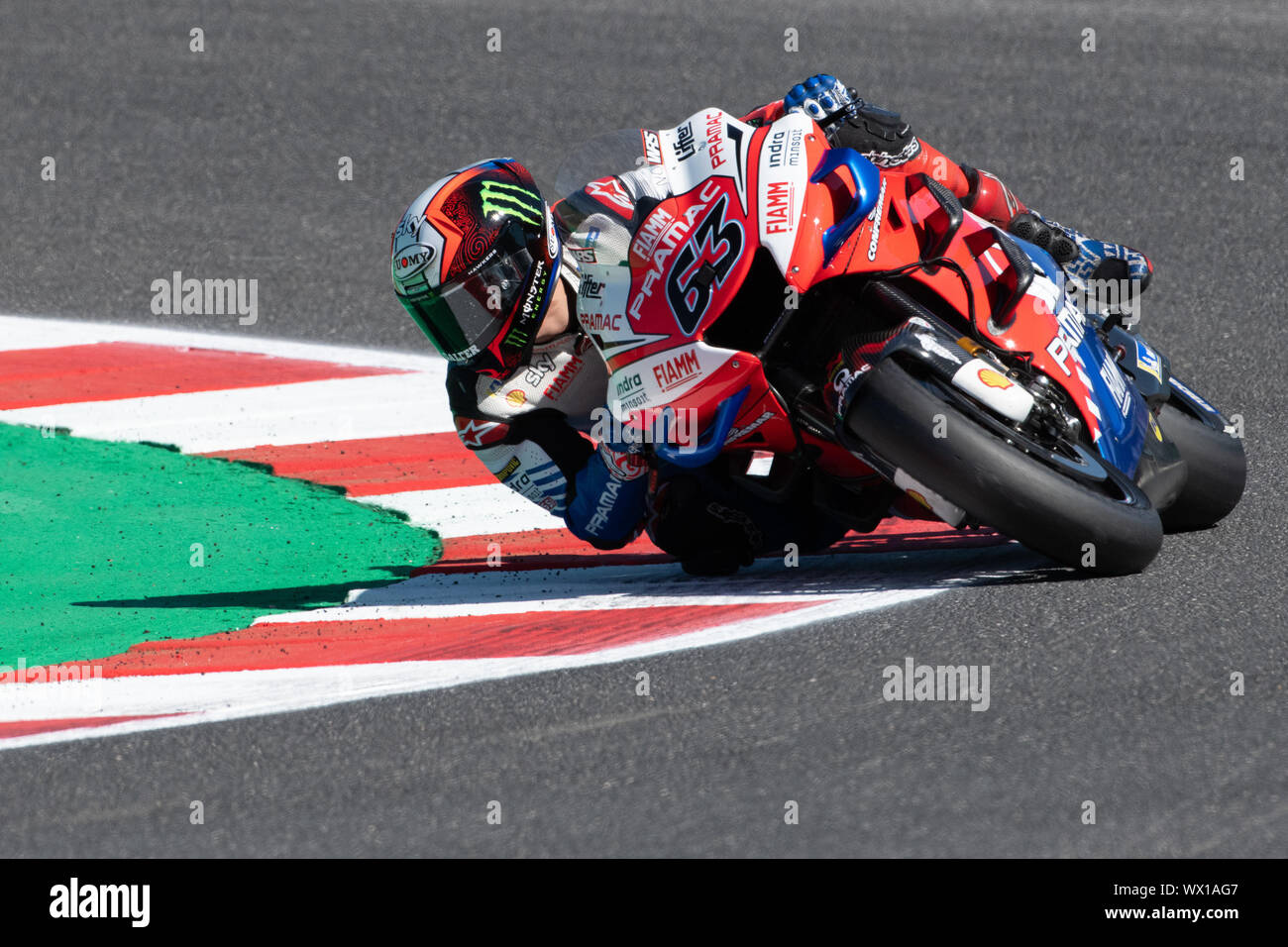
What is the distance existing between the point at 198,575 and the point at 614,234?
2032 millimetres

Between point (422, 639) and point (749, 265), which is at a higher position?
point (749, 265)

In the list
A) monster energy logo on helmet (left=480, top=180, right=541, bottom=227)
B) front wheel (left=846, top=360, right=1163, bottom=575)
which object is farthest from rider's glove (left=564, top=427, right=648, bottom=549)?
front wheel (left=846, top=360, right=1163, bottom=575)

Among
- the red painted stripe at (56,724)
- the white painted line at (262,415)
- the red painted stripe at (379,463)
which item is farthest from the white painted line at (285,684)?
the white painted line at (262,415)

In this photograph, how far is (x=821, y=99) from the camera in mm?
5832

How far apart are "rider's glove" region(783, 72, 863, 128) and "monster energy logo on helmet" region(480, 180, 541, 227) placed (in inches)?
35.0

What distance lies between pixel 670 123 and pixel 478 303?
5.42 m

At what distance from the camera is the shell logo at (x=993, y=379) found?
492 centimetres

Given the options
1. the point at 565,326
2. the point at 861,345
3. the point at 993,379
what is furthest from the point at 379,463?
the point at 993,379

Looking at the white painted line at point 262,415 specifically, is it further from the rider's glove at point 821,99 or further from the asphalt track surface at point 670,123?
the rider's glove at point 821,99

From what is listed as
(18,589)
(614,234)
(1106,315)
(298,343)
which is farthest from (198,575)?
(1106,315)

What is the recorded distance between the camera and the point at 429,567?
21.3 feet

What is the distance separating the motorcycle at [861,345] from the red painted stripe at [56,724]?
1652 mm

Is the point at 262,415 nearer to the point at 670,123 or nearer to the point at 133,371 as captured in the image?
the point at 133,371

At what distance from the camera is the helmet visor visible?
5.63 meters
